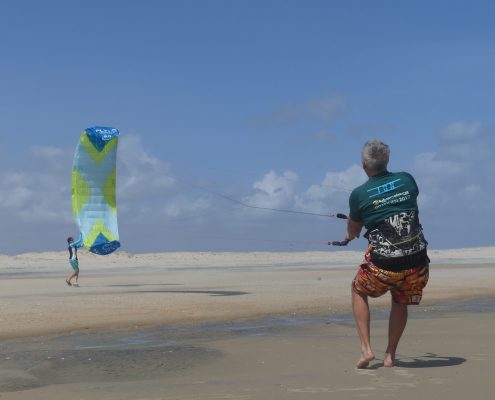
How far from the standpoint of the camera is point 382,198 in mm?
5797

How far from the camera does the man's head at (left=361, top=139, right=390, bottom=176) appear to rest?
5.92 m

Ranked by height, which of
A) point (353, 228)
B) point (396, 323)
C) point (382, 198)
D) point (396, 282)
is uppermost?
point (382, 198)

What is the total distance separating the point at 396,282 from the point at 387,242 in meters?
0.28

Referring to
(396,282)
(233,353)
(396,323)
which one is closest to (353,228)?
(396,282)

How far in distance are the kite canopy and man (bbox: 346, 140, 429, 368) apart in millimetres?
12990

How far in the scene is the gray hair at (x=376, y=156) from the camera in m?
5.92

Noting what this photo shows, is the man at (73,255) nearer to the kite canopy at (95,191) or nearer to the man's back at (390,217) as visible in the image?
the kite canopy at (95,191)

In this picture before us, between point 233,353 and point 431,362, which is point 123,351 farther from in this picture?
point 431,362

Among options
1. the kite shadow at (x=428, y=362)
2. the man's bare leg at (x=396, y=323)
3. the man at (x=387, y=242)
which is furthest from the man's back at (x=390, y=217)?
the kite shadow at (x=428, y=362)

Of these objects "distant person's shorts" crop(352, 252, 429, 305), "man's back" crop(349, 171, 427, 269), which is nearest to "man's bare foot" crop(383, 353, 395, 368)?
"distant person's shorts" crop(352, 252, 429, 305)

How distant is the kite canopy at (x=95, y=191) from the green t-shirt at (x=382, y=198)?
13023mm

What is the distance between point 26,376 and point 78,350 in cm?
169

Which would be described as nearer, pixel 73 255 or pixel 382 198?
pixel 382 198

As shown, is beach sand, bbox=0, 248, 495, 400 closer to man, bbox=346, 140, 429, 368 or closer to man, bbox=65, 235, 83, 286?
Answer: man, bbox=346, 140, 429, 368
